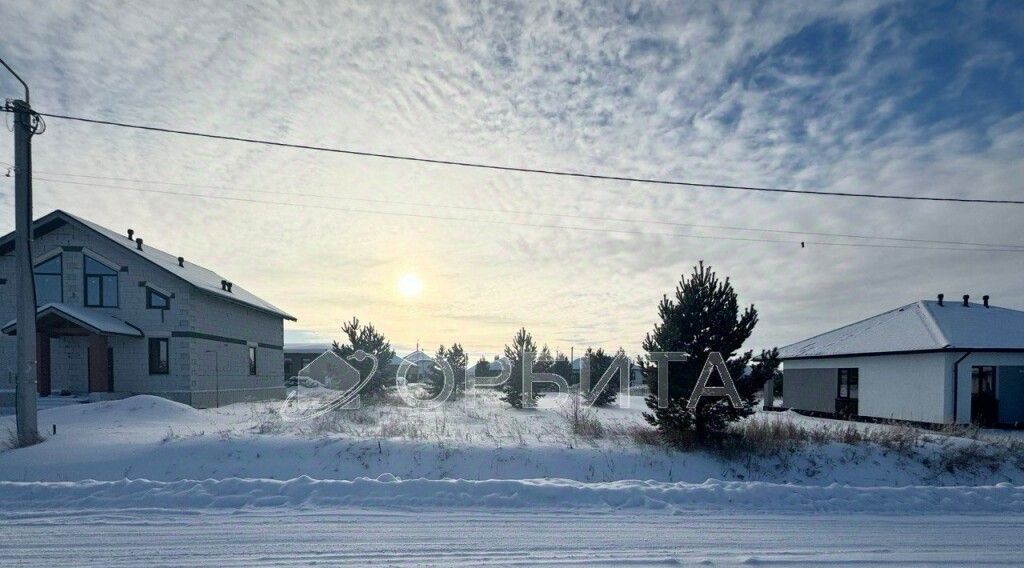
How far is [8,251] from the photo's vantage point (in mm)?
19750

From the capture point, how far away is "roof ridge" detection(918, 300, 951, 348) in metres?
17.5

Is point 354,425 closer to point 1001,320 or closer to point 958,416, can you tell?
point 958,416

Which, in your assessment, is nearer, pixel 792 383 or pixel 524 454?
pixel 524 454

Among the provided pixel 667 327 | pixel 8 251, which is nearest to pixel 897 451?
pixel 667 327

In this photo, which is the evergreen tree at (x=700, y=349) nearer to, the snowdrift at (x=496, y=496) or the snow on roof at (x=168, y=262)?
the snowdrift at (x=496, y=496)

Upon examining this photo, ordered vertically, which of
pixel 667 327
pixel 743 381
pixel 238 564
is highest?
pixel 667 327

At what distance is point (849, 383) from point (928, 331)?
358 centimetres

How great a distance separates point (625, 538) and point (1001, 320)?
23.0 meters

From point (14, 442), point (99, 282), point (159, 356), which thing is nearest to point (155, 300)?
point (159, 356)

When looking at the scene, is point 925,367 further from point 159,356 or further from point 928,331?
point 159,356

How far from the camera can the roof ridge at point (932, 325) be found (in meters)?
17.5

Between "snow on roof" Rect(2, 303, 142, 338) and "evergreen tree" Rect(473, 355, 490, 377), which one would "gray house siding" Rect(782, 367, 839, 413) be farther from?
"snow on roof" Rect(2, 303, 142, 338)

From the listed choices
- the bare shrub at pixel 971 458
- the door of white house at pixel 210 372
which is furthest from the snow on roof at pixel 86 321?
the bare shrub at pixel 971 458

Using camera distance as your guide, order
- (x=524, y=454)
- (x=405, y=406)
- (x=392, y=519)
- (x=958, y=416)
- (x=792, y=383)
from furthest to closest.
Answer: (x=792, y=383)
(x=405, y=406)
(x=958, y=416)
(x=524, y=454)
(x=392, y=519)
